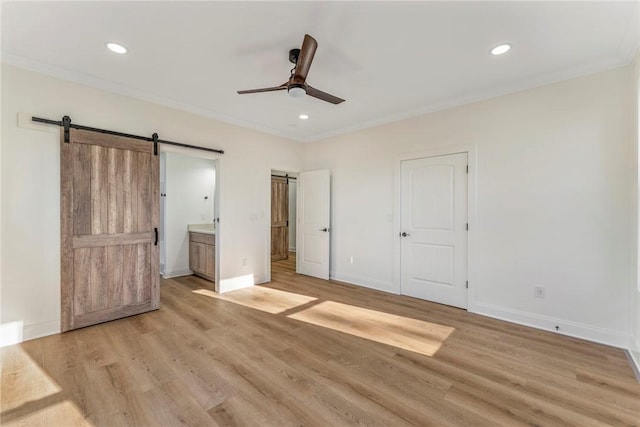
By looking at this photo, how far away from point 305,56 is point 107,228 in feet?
9.55

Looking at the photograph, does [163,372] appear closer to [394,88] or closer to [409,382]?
[409,382]

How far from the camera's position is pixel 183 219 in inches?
220

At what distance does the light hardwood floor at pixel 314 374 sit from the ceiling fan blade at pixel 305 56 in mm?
2455

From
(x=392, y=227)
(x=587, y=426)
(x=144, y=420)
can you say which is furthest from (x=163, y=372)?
(x=392, y=227)

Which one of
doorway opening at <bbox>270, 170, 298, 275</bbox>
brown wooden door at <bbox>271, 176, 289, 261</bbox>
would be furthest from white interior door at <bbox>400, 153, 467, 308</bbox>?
brown wooden door at <bbox>271, 176, 289, 261</bbox>

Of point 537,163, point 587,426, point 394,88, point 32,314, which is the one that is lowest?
point 587,426

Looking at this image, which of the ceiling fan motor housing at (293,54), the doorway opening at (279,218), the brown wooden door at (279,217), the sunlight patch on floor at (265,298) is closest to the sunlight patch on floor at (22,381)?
the sunlight patch on floor at (265,298)

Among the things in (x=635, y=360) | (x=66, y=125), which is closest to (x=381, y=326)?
(x=635, y=360)

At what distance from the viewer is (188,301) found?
3941mm

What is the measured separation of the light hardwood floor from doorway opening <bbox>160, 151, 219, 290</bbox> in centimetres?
196

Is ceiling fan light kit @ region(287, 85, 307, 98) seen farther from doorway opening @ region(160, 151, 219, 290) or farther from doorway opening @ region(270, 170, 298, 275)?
doorway opening @ region(270, 170, 298, 275)

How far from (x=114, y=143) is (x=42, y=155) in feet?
2.08

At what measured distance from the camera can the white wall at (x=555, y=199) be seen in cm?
271

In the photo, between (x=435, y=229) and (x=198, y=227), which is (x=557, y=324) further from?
(x=198, y=227)
